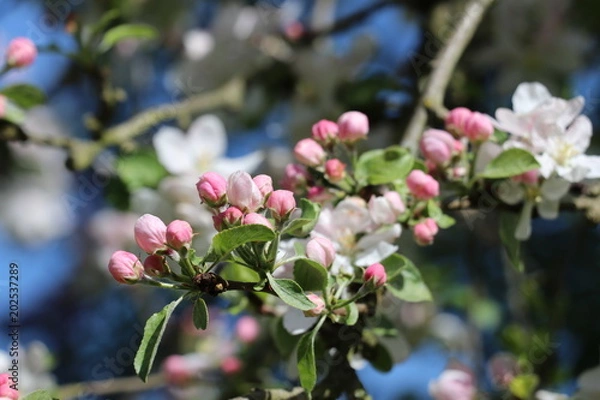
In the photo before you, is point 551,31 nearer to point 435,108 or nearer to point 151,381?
point 435,108

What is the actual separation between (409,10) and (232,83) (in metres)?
0.56

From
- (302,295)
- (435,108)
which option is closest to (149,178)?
(435,108)

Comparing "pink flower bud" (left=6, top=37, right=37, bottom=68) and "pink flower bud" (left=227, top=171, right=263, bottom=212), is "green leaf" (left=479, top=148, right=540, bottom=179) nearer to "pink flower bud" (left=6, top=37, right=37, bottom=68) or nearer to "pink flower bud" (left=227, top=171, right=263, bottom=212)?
"pink flower bud" (left=227, top=171, right=263, bottom=212)

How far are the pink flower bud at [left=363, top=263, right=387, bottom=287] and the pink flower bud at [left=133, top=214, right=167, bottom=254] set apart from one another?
0.26 metres

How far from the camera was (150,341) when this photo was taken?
1.00m

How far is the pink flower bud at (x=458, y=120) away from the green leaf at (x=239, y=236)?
46cm

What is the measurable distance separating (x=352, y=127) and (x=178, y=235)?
0.37 meters

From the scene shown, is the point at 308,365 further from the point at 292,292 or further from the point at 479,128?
the point at 479,128

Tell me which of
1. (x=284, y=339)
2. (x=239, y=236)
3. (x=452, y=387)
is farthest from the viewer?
(x=452, y=387)

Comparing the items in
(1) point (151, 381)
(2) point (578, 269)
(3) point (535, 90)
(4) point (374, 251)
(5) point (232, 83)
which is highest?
(5) point (232, 83)

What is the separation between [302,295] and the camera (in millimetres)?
1015

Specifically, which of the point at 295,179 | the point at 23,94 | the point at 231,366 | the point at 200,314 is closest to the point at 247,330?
the point at 231,366

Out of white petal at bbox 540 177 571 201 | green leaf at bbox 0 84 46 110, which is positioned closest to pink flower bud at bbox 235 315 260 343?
green leaf at bbox 0 84 46 110

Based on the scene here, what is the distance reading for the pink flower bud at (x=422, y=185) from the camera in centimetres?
123
